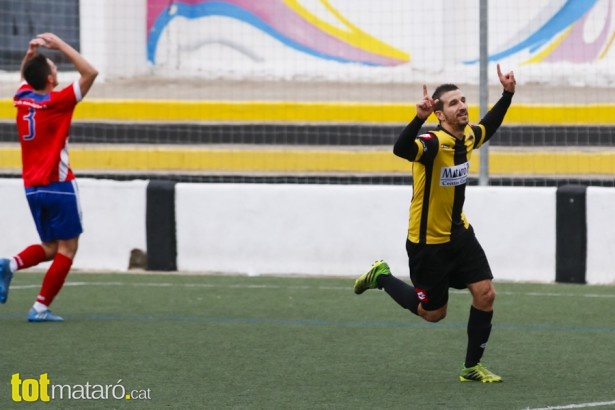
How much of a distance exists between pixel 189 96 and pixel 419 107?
39.0 feet

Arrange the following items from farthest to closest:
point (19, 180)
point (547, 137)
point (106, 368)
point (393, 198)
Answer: point (547, 137) → point (19, 180) → point (393, 198) → point (106, 368)

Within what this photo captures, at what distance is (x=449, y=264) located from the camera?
7.71 m

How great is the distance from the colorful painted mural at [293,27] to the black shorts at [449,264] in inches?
375

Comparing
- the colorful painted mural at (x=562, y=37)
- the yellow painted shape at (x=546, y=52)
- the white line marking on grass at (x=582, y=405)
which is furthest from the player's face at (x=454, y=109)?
the yellow painted shape at (x=546, y=52)

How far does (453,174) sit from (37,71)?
3.45 meters

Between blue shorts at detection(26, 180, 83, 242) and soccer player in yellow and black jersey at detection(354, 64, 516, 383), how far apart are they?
9.89ft

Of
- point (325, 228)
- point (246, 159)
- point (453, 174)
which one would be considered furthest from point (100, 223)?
point (453, 174)

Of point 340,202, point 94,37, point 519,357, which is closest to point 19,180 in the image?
point 340,202

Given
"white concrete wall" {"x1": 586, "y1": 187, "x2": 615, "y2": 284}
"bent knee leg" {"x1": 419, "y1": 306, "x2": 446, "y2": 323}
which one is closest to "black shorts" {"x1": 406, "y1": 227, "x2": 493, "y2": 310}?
"bent knee leg" {"x1": 419, "y1": 306, "x2": 446, "y2": 323}

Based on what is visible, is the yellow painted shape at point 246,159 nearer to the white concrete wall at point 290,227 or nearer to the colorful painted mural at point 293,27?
the colorful painted mural at point 293,27

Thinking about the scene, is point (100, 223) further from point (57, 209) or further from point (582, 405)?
point (582, 405)

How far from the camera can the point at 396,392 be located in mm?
7285

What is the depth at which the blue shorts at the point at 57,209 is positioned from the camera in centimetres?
982

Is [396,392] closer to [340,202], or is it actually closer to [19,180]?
[340,202]
